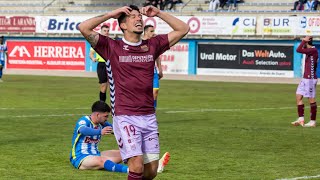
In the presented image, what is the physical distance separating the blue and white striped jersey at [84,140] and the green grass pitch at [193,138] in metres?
0.32

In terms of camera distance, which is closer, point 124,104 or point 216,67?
point 124,104

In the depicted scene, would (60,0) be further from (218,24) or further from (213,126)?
(213,126)

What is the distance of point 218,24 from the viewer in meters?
58.5

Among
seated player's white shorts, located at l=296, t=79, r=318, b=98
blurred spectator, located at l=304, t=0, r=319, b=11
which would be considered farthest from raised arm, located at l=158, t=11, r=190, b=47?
blurred spectator, located at l=304, t=0, r=319, b=11

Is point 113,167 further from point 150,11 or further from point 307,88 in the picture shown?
point 307,88

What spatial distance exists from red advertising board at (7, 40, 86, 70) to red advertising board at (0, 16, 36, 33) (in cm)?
103

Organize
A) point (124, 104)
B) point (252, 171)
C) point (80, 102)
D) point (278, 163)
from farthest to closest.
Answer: point (80, 102) < point (278, 163) < point (252, 171) < point (124, 104)

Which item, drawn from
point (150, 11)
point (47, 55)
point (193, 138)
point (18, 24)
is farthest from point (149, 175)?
point (18, 24)

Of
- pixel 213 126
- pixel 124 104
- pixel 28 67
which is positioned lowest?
pixel 28 67

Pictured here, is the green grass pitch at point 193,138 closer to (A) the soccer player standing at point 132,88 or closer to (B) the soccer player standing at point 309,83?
(B) the soccer player standing at point 309,83

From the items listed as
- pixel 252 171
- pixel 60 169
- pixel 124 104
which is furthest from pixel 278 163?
pixel 124 104

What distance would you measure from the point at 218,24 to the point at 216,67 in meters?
2.90

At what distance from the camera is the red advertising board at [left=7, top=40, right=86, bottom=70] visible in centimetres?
6431

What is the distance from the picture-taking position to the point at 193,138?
18156mm
